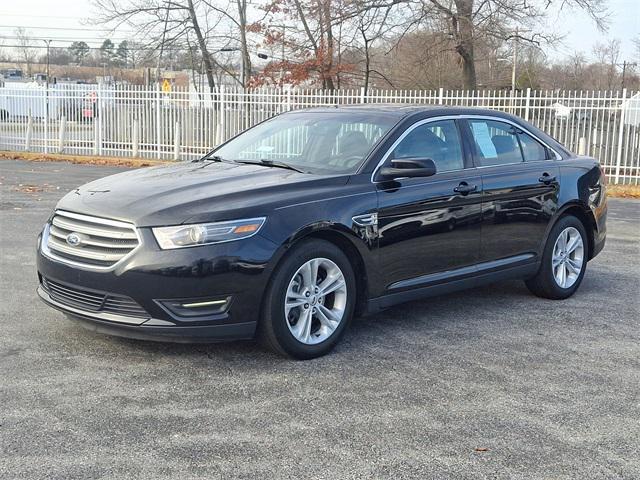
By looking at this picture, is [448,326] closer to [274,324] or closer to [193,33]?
[274,324]

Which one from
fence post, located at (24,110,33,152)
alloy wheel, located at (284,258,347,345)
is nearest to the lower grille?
alloy wheel, located at (284,258,347,345)

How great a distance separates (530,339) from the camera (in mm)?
5414

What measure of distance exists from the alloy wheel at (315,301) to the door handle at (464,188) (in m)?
1.32

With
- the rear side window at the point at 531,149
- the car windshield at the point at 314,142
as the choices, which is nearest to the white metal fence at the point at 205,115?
the rear side window at the point at 531,149

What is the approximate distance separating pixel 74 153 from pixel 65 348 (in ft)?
62.8

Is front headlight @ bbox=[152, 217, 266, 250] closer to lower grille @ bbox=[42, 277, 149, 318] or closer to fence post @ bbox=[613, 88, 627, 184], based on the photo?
lower grille @ bbox=[42, 277, 149, 318]

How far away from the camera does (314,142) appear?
5.71 metres

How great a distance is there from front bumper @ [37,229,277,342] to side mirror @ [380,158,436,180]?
1152 millimetres

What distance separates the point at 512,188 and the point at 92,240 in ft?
11.0

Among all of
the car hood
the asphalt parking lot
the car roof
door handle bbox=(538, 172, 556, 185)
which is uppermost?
the car roof

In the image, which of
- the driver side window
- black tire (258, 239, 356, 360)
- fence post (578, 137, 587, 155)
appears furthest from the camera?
fence post (578, 137, 587, 155)

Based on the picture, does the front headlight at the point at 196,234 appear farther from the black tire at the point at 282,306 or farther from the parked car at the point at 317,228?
the black tire at the point at 282,306

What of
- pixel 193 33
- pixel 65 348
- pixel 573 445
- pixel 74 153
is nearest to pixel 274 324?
pixel 65 348

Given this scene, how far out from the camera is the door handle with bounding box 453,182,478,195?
566 cm
